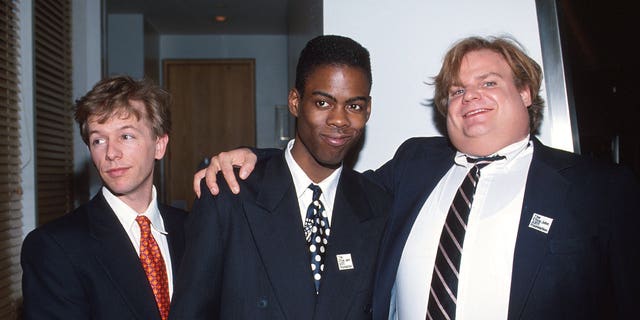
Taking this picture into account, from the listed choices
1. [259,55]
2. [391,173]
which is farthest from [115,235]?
[259,55]

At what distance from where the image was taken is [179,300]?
129 cm

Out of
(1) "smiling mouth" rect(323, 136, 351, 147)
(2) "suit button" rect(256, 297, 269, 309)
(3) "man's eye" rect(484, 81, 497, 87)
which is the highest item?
(3) "man's eye" rect(484, 81, 497, 87)

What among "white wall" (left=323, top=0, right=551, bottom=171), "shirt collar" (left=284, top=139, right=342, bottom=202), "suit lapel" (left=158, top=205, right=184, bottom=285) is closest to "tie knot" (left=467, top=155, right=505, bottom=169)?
"shirt collar" (left=284, top=139, right=342, bottom=202)

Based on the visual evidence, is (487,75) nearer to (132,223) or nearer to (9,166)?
(132,223)

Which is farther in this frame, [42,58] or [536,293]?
[42,58]

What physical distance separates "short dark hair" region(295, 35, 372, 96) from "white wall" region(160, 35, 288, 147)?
15.9 feet

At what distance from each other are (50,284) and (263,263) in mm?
617

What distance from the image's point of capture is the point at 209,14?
18.1 feet

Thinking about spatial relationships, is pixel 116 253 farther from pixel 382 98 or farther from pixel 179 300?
pixel 382 98

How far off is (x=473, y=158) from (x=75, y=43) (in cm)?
316

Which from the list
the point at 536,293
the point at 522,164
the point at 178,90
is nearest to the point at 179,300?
the point at 536,293

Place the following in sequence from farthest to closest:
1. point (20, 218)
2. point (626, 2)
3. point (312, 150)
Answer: point (20, 218), point (626, 2), point (312, 150)

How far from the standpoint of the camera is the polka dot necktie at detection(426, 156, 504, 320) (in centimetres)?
140

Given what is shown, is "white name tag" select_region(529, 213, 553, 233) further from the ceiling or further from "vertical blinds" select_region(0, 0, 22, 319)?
the ceiling
